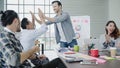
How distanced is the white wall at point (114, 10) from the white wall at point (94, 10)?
296 mm

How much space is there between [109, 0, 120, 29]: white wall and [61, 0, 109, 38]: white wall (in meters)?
0.30

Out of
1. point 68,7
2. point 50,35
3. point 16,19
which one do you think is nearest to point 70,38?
point 16,19

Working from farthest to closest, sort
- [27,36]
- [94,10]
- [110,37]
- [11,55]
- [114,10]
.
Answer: [94,10], [114,10], [110,37], [27,36], [11,55]

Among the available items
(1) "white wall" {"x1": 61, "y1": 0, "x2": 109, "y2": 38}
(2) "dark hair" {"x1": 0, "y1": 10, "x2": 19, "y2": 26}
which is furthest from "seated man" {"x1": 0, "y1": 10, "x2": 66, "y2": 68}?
(1) "white wall" {"x1": 61, "y1": 0, "x2": 109, "y2": 38}

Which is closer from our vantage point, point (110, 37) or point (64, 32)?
point (110, 37)

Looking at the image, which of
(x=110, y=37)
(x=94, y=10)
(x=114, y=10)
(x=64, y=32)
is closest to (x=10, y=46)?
(x=110, y=37)

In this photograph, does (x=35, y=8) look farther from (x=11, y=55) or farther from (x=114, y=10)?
(x=11, y=55)

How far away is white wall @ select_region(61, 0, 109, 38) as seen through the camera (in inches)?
281

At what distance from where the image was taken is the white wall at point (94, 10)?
281 inches

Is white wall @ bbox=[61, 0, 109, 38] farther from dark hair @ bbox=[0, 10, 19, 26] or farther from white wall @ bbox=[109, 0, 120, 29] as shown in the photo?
dark hair @ bbox=[0, 10, 19, 26]

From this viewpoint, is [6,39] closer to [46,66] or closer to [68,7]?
[46,66]

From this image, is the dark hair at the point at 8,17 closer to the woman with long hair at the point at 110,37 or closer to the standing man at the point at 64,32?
the woman with long hair at the point at 110,37

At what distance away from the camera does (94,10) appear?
721 centimetres

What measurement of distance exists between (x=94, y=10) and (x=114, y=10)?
74cm
